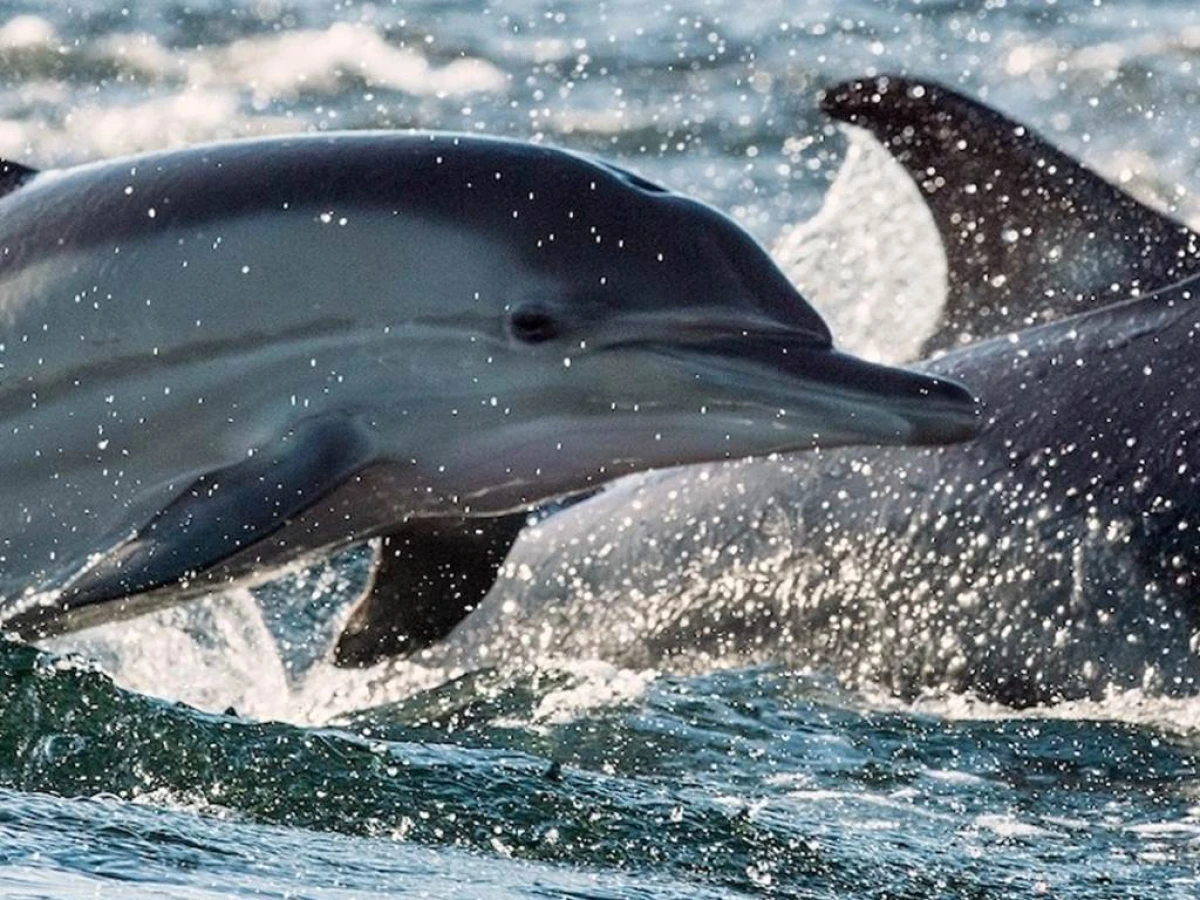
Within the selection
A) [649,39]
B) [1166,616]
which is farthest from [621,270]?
[649,39]

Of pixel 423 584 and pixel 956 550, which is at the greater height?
pixel 956 550

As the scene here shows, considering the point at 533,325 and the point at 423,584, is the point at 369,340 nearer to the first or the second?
the point at 533,325

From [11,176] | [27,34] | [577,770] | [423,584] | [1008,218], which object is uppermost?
[27,34]

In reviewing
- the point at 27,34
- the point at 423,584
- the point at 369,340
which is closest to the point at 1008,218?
the point at 423,584

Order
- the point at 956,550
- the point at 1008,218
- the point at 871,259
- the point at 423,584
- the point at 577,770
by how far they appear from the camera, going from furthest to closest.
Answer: the point at 871,259 < the point at 1008,218 < the point at 956,550 < the point at 423,584 < the point at 577,770

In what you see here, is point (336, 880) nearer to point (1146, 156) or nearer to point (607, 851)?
point (607, 851)

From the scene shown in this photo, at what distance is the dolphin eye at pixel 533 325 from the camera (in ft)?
20.7

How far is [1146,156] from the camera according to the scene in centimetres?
1683

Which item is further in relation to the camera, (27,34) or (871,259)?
(27,34)

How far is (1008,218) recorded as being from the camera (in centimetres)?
890

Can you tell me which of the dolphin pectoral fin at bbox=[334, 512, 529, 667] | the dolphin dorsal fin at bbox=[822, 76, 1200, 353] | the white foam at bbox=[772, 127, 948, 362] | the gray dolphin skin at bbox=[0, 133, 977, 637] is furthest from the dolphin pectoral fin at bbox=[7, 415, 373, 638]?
the white foam at bbox=[772, 127, 948, 362]

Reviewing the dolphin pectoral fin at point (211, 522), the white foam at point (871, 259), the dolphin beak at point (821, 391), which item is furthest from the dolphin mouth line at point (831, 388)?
the white foam at point (871, 259)

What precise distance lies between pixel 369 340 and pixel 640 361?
0.55m

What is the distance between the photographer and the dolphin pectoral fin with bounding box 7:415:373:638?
20.0 feet
